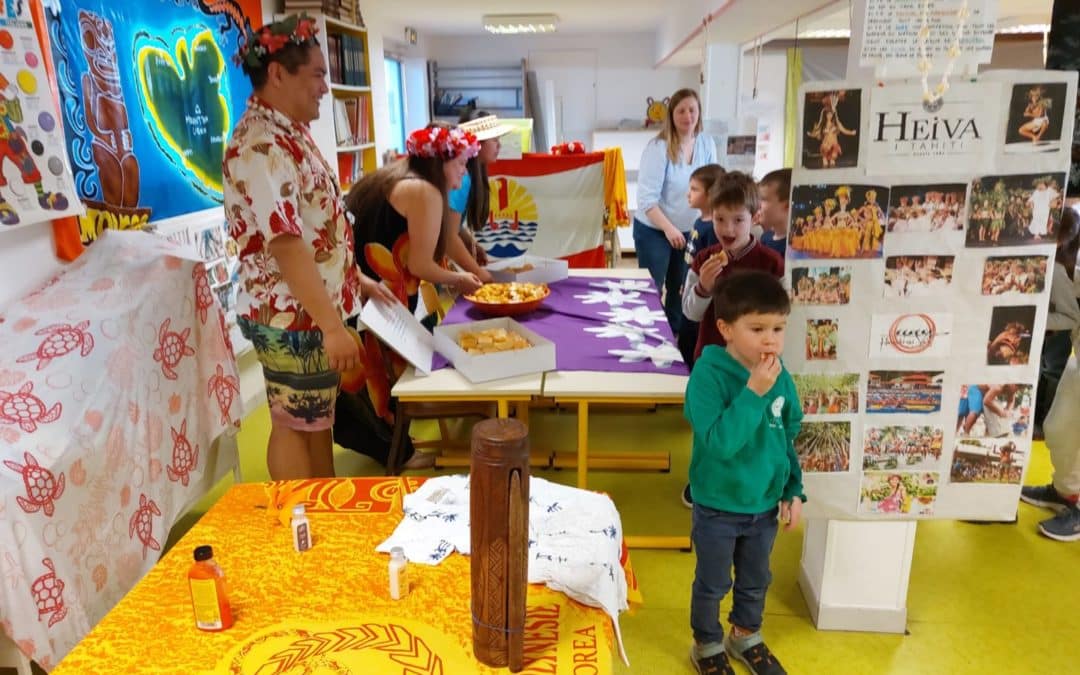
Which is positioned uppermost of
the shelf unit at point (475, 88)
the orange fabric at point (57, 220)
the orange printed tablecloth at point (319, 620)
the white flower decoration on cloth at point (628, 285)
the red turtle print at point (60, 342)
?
the shelf unit at point (475, 88)

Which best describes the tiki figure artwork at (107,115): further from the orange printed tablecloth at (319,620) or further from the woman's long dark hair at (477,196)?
the orange printed tablecloth at (319,620)

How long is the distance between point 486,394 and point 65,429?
106cm

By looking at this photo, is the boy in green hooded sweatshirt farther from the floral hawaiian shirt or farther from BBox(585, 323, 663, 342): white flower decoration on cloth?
the floral hawaiian shirt

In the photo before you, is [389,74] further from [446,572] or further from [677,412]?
[446,572]

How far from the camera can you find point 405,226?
9.01 feet

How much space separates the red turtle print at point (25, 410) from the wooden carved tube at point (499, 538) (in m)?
1.35

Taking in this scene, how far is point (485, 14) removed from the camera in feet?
21.5

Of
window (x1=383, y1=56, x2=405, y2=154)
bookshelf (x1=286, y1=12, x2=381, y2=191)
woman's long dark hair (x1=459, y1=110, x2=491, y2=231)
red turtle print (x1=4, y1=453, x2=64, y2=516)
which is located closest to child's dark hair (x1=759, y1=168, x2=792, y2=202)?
woman's long dark hair (x1=459, y1=110, x2=491, y2=231)

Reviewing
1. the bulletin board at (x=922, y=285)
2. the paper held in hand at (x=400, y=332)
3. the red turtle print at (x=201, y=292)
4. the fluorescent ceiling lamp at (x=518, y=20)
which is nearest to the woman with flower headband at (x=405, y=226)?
the paper held in hand at (x=400, y=332)

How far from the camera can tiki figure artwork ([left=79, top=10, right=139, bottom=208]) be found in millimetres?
2510

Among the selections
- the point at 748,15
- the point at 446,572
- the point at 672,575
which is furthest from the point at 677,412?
the point at 446,572

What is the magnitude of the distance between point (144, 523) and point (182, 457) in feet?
0.86

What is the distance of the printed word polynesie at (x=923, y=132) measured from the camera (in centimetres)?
151

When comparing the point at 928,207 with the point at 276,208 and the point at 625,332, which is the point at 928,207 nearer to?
the point at 625,332
